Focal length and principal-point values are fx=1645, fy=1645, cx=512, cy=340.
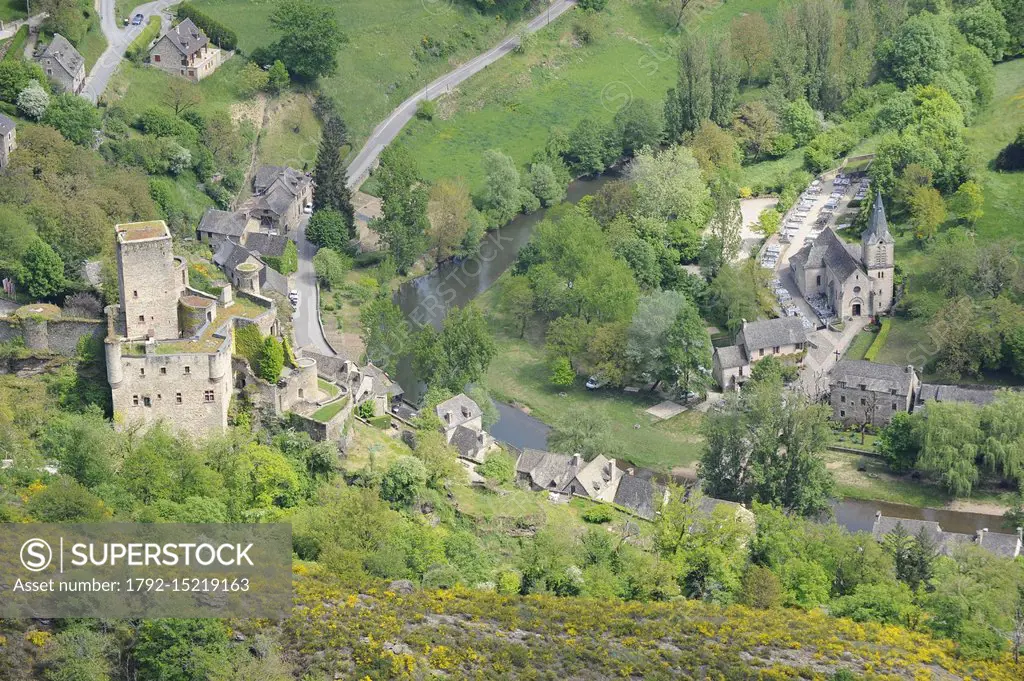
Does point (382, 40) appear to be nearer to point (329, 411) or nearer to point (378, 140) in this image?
point (378, 140)

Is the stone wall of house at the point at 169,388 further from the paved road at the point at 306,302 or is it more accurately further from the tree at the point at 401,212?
the tree at the point at 401,212

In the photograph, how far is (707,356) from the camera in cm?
10188

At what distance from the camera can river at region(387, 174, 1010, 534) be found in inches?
3563

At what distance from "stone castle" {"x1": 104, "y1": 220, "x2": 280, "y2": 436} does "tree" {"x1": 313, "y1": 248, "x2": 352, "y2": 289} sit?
1375 inches

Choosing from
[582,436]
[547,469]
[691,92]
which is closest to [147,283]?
[547,469]

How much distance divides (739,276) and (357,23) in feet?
159

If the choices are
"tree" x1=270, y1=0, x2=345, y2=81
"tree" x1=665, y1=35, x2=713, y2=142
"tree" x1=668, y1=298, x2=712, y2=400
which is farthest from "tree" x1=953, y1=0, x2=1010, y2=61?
"tree" x1=668, y1=298, x2=712, y2=400

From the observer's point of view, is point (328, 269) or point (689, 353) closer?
point (689, 353)

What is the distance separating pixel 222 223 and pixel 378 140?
77.8 ft

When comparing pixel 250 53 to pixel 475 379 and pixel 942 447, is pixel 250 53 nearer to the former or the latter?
pixel 475 379

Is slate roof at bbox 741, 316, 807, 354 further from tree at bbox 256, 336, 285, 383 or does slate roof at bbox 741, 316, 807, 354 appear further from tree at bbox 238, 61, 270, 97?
tree at bbox 238, 61, 270, 97

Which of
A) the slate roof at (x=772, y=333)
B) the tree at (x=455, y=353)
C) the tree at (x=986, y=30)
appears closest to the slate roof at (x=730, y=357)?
the slate roof at (x=772, y=333)

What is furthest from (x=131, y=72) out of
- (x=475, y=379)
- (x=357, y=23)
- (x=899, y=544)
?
(x=899, y=544)

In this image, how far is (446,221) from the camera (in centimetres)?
11856
